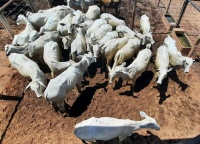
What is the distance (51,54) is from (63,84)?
1.47 m

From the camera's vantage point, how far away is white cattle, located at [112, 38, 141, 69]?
677 cm

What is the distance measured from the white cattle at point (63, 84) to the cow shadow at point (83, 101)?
0.26 meters

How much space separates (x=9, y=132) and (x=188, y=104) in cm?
538

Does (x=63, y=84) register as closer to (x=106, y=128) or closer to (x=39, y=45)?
(x=106, y=128)

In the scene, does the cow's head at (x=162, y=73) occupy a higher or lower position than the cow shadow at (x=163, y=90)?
higher

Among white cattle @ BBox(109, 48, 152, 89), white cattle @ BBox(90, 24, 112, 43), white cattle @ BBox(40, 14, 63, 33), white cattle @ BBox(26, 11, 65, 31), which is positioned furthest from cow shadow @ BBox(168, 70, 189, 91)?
white cattle @ BBox(26, 11, 65, 31)

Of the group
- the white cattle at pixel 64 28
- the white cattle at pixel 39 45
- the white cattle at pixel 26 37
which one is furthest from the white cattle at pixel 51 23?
the white cattle at pixel 39 45

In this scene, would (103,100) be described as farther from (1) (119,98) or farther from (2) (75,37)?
(2) (75,37)

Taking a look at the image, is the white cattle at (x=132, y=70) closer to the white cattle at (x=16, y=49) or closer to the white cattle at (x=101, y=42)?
the white cattle at (x=101, y=42)

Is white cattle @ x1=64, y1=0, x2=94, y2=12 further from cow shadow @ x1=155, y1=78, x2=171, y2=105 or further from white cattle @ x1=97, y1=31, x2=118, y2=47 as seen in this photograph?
cow shadow @ x1=155, y1=78, x2=171, y2=105

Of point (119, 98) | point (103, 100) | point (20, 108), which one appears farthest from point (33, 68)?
point (119, 98)

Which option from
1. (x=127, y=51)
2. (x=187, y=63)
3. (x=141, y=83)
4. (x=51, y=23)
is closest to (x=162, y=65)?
(x=187, y=63)

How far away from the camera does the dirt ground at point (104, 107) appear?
218 inches

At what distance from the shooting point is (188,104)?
6.29 m
